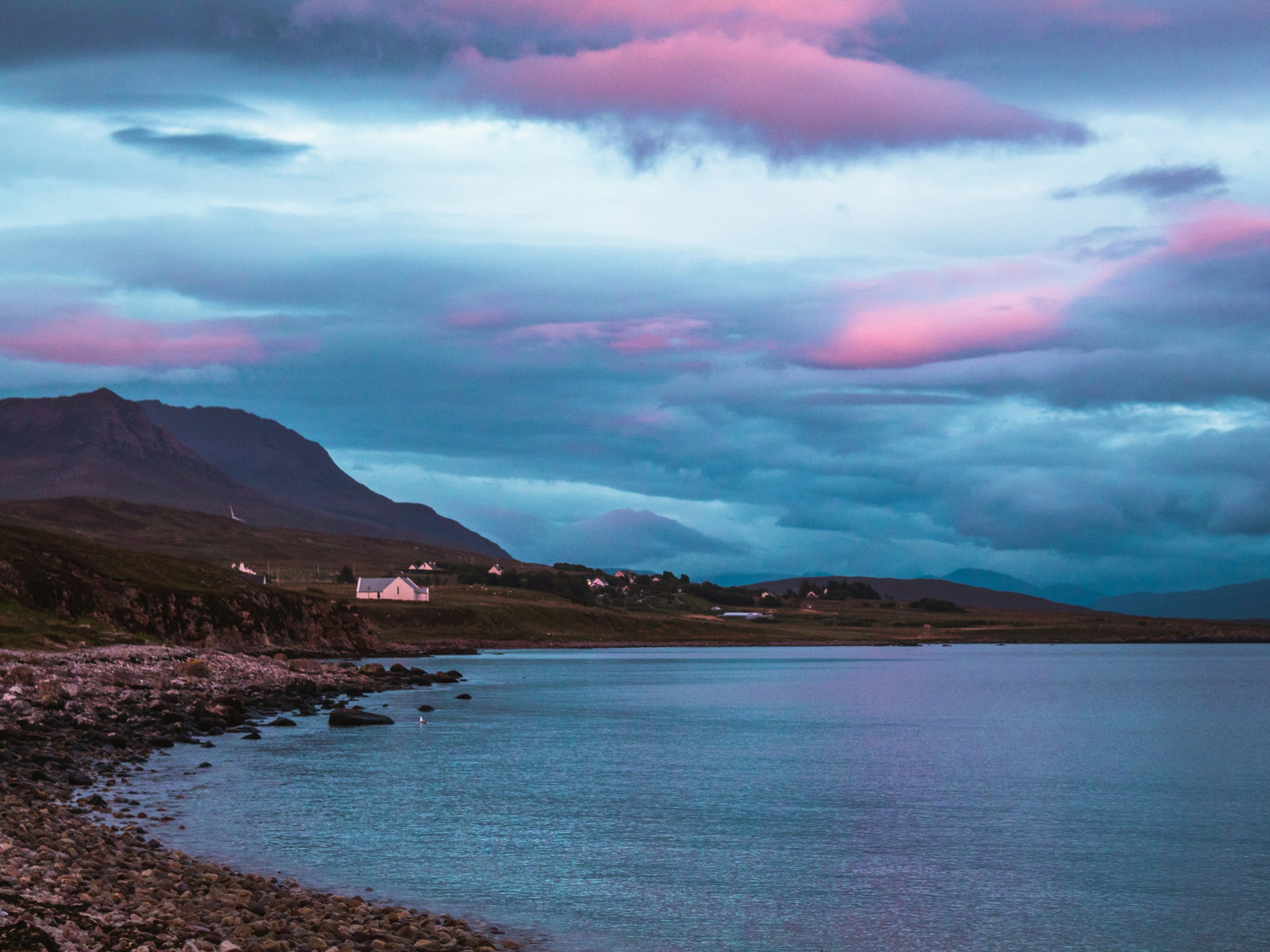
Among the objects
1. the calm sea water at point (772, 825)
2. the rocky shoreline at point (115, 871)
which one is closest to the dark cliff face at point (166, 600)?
the calm sea water at point (772, 825)

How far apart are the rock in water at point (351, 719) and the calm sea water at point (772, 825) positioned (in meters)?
1.37

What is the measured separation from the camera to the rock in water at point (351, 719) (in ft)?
227

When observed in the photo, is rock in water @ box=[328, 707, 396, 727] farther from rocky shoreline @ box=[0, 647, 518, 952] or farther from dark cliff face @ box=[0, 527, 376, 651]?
dark cliff face @ box=[0, 527, 376, 651]

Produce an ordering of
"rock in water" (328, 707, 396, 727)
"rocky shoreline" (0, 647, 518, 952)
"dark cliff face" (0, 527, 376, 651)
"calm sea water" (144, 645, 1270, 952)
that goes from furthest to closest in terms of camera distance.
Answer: "dark cliff face" (0, 527, 376, 651) < "rock in water" (328, 707, 396, 727) < "calm sea water" (144, 645, 1270, 952) < "rocky shoreline" (0, 647, 518, 952)

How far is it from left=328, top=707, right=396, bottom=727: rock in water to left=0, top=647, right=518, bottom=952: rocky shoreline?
7031 mm

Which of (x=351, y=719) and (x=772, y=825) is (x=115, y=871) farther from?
(x=351, y=719)

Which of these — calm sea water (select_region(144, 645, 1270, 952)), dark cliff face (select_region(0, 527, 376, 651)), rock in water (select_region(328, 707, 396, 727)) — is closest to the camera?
calm sea water (select_region(144, 645, 1270, 952))

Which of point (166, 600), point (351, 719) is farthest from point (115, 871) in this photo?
point (166, 600)

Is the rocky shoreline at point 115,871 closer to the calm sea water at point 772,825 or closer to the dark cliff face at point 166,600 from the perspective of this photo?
the calm sea water at point 772,825

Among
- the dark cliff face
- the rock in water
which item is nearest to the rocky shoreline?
the rock in water

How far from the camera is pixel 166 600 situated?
12069 cm

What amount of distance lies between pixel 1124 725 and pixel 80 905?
2914 inches

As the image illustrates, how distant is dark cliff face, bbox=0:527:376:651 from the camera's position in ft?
338

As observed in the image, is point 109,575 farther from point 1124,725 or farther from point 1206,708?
point 1206,708
